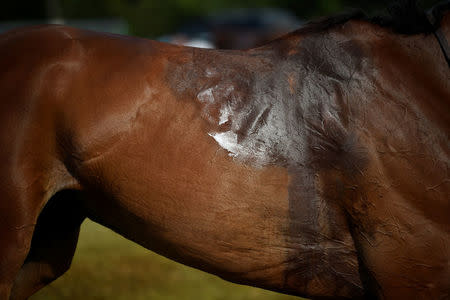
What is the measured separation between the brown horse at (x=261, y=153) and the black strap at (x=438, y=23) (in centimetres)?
2

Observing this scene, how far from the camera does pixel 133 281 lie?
4.48m

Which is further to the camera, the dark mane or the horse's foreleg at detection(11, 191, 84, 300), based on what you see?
the horse's foreleg at detection(11, 191, 84, 300)

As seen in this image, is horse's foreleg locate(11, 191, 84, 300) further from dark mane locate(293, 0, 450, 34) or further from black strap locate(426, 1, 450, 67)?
black strap locate(426, 1, 450, 67)

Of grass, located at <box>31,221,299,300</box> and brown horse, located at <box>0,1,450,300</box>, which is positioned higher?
brown horse, located at <box>0,1,450,300</box>

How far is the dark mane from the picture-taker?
232 cm

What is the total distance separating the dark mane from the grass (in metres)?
2.34

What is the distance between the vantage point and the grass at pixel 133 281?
4207 mm

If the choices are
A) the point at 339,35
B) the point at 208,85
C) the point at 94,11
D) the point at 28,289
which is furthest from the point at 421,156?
the point at 94,11

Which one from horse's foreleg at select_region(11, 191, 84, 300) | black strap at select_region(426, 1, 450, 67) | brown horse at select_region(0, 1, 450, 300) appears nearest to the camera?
brown horse at select_region(0, 1, 450, 300)

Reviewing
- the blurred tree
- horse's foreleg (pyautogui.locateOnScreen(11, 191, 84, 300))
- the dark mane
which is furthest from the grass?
the blurred tree

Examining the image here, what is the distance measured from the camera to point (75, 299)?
414 cm

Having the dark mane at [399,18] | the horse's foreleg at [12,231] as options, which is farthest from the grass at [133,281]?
the dark mane at [399,18]

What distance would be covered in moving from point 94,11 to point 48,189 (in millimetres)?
22744

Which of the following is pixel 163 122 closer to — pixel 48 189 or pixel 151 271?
pixel 48 189
